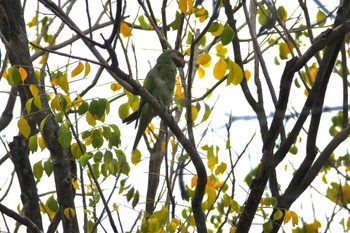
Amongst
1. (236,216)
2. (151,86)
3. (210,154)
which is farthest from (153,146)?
(236,216)

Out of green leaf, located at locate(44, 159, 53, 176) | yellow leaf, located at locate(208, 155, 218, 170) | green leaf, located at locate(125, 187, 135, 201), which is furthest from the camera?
yellow leaf, located at locate(208, 155, 218, 170)

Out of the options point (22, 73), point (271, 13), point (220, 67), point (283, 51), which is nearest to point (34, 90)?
point (22, 73)

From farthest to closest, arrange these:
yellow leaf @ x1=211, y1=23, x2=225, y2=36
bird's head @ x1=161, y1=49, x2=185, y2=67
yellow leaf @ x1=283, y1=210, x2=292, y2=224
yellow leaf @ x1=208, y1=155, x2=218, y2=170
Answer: bird's head @ x1=161, y1=49, x2=185, y2=67
yellow leaf @ x1=208, y1=155, x2=218, y2=170
yellow leaf @ x1=283, y1=210, x2=292, y2=224
yellow leaf @ x1=211, y1=23, x2=225, y2=36

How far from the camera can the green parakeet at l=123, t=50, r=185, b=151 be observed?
605 centimetres

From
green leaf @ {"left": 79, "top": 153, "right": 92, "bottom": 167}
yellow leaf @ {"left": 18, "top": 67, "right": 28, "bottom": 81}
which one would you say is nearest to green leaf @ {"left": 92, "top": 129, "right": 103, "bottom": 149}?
green leaf @ {"left": 79, "top": 153, "right": 92, "bottom": 167}

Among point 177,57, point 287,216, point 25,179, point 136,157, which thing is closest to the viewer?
point 287,216

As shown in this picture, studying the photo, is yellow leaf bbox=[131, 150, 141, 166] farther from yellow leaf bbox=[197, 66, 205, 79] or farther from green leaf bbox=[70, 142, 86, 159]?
yellow leaf bbox=[197, 66, 205, 79]

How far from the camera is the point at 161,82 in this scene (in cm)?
649

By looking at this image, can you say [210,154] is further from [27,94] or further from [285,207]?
[27,94]

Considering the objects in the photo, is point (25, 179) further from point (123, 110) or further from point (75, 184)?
point (123, 110)

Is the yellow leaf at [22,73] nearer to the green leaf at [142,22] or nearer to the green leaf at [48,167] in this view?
the green leaf at [48,167]

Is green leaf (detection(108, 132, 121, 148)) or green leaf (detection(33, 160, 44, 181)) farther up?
green leaf (detection(108, 132, 121, 148))

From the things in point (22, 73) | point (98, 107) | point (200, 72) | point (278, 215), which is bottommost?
point (278, 215)

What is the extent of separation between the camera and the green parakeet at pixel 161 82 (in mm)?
6051
